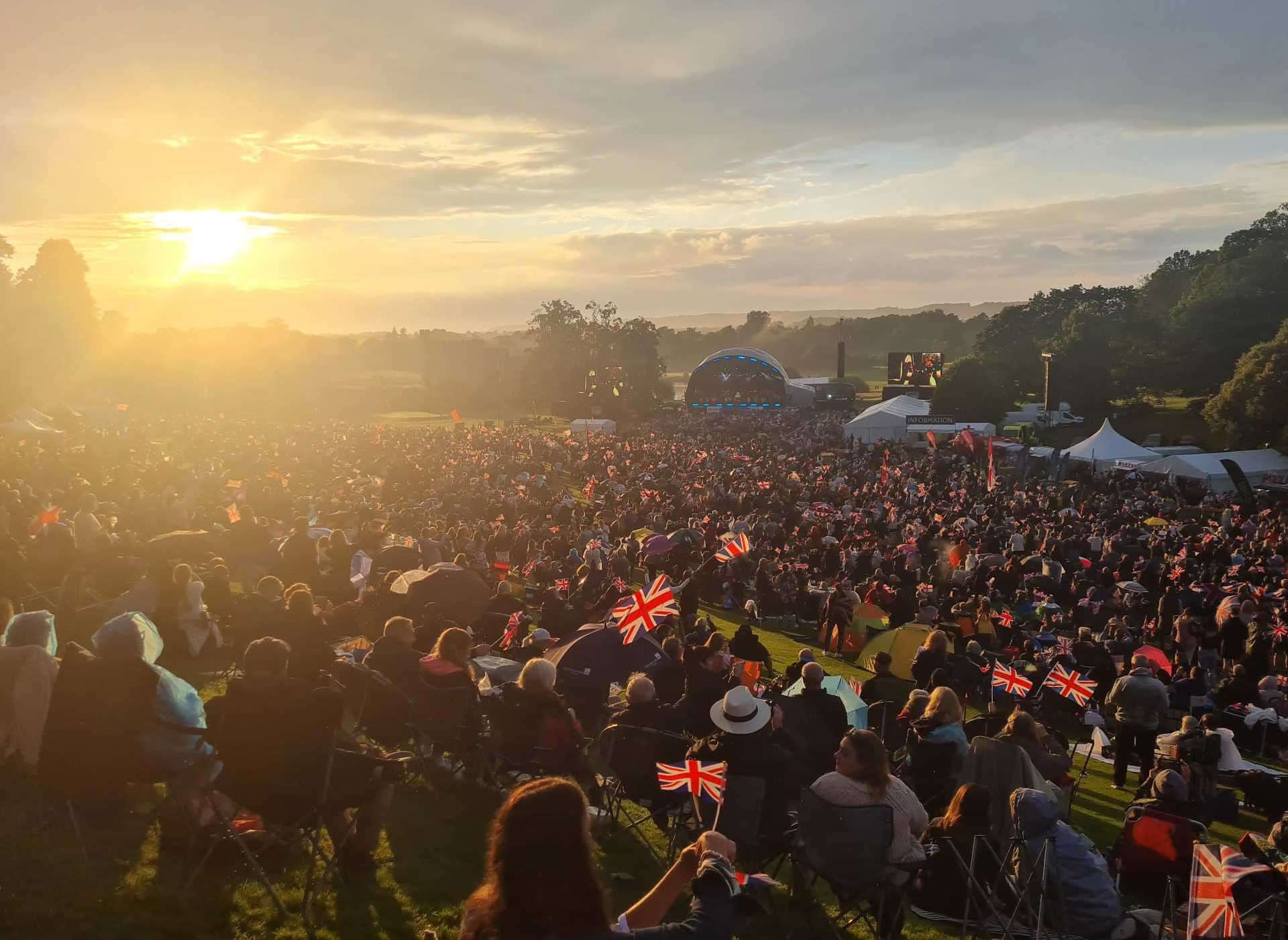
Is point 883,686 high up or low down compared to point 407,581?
down

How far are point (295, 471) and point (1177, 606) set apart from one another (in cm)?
2759

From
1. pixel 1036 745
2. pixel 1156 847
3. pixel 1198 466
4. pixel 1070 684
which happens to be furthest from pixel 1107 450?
pixel 1156 847

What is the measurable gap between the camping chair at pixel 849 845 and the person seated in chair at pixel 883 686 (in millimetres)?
3783

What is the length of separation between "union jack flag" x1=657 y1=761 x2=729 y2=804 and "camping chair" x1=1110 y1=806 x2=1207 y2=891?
101 inches

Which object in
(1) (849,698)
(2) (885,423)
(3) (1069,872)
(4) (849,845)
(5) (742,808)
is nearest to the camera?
(4) (849,845)

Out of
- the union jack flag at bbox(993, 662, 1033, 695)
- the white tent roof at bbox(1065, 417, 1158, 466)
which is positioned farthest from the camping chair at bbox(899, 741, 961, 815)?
the white tent roof at bbox(1065, 417, 1158, 466)

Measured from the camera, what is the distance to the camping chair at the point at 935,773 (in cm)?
673

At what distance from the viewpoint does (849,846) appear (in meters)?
5.16

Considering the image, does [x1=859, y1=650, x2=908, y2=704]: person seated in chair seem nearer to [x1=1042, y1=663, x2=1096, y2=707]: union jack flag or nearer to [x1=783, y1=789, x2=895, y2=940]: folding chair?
[x1=1042, y1=663, x2=1096, y2=707]: union jack flag

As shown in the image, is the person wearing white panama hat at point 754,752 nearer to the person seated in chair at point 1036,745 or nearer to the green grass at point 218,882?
the green grass at point 218,882

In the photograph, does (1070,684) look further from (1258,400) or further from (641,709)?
(1258,400)

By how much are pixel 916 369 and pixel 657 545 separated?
54.2 m

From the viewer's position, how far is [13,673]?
248 inches

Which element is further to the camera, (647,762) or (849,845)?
(647,762)
